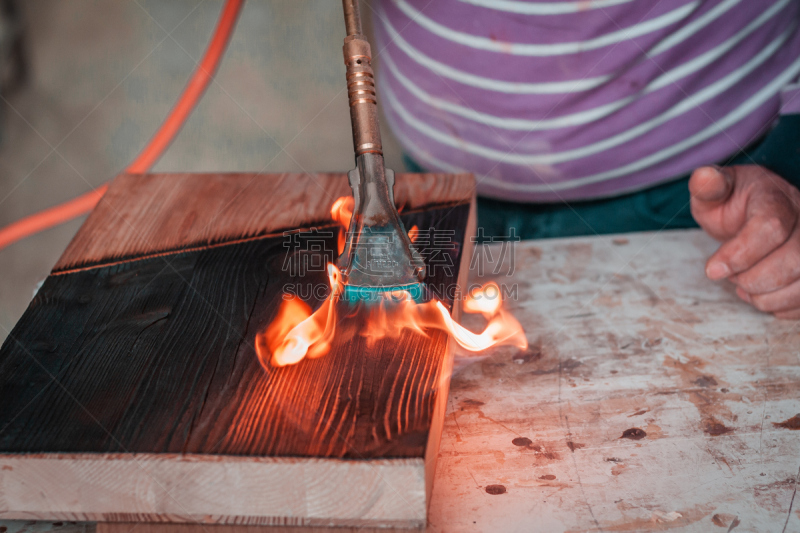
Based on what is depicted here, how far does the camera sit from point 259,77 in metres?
2.01

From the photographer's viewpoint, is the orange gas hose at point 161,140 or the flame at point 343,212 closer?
the flame at point 343,212

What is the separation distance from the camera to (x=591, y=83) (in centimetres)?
92

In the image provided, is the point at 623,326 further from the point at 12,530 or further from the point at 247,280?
the point at 12,530

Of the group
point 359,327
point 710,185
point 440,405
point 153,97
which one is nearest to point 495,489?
point 440,405

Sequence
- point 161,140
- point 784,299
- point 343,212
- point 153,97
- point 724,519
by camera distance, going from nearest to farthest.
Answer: point 724,519, point 784,299, point 343,212, point 161,140, point 153,97

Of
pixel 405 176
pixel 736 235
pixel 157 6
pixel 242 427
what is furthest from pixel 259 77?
pixel 242 427

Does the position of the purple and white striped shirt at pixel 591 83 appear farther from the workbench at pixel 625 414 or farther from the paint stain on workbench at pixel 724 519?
the paint stain on workbench at pixel 724 519

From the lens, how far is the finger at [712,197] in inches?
29.9

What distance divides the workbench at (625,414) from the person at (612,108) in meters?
0.10

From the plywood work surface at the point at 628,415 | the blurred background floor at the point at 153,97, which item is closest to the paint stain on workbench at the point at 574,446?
the plywood work surface at the point at 628,415

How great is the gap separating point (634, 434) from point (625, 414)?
28mm

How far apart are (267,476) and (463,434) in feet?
0.65

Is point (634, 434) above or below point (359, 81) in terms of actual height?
below

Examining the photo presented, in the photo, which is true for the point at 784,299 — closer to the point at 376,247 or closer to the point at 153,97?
the point at 376,247
